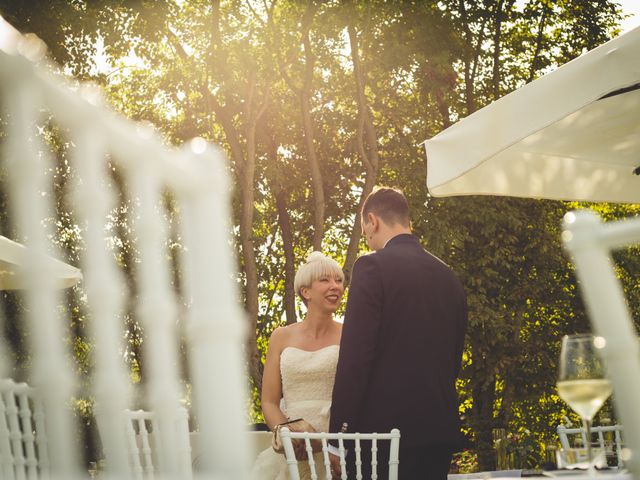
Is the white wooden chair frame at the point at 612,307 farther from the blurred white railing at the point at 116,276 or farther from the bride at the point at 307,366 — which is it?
the bride at the point at 307,366

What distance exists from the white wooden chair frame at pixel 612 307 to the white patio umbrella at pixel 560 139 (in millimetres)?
2365

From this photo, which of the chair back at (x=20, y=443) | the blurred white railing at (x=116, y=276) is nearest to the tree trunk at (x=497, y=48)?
the chair back at (x=20, y=443)

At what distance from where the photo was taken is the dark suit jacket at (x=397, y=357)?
3.43m

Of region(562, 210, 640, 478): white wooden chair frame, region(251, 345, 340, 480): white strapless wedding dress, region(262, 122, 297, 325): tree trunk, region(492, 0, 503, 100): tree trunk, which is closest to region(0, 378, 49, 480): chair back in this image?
region(562, 210, 640, 478): white wooden chair frame

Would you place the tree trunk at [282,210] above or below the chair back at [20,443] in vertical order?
above

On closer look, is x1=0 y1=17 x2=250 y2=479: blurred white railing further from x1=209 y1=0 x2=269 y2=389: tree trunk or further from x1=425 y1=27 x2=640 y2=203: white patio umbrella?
x1=209 y1=0 x2=269 y2=389: tree trunk

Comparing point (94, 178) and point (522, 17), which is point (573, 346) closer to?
point (94, 178)

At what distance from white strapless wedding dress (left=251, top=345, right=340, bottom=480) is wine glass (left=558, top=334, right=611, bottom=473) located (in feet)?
8.89

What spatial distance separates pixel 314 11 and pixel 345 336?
10405 millimetres

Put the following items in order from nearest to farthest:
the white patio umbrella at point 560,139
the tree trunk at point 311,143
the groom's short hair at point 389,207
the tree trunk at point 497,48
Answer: the white patio umbrella at point 560,139
the groom's short hair at point 389,207
the tree trunk at point 311,143
the tree trunk at point 497,48

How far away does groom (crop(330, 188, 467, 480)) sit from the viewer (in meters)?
3.42

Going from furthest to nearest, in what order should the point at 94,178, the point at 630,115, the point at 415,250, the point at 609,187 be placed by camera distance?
the point at 609,187, the point at 630,115, the point at 415,250, the point at 94,178

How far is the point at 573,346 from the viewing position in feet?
6.51

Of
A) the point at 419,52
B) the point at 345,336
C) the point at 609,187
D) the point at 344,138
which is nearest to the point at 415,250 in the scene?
the point at 345,336
